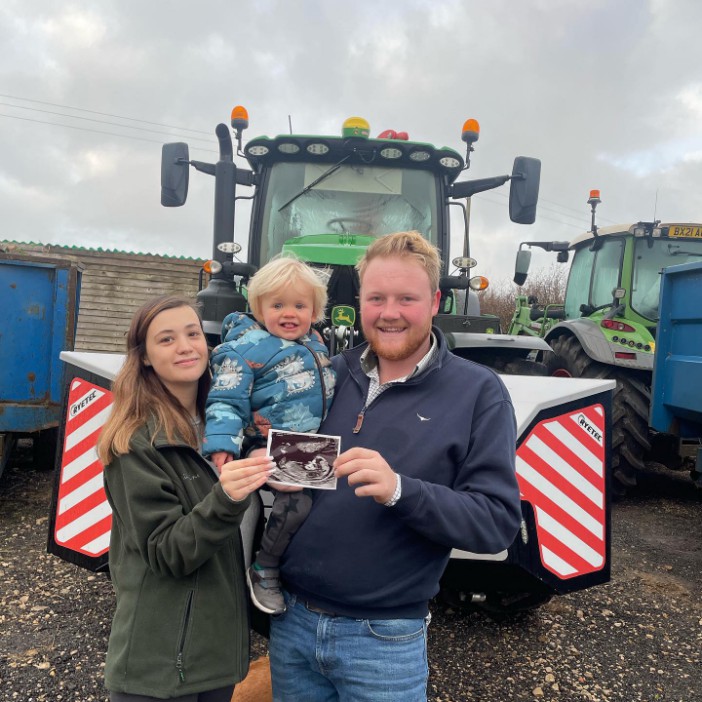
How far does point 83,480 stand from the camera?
8.56 ft

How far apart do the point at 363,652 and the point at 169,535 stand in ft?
1.87

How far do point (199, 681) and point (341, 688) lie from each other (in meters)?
0.37

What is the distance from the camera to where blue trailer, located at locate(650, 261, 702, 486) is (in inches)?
171

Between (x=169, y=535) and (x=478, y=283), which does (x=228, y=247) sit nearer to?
(x=478, y=283)

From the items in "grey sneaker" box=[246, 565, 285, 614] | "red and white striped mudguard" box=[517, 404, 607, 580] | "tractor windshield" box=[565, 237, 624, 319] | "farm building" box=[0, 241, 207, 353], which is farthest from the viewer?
"farm building" box=[0, 241, 207, 353]

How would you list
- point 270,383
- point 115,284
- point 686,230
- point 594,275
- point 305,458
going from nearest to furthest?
point 305,458 → point 270,383 → point 686,230 → point 594,275 → point 115,284

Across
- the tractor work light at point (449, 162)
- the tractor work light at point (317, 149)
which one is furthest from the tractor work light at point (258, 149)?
the tractor work light at point (449, 162)

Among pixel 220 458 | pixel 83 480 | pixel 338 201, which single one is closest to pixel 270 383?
pixel 220 458

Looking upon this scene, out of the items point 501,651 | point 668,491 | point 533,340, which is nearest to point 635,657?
point 501,651

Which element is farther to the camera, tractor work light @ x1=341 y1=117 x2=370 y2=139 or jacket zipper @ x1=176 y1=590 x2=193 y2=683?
tractor work light @ x1=341 y1=117 x2=370 y2=139

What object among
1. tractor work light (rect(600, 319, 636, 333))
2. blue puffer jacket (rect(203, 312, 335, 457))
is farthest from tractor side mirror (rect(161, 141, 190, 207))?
tractor work light (rect(600, 319, 636, 333))

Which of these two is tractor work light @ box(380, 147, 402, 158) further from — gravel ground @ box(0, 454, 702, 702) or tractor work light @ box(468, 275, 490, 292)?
gravel ground @ box(0, 454, 702, 702)

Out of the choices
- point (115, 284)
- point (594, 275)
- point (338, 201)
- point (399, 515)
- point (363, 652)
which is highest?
point (338, 201)

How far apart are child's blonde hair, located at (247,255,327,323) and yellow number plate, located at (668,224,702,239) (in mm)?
5633
